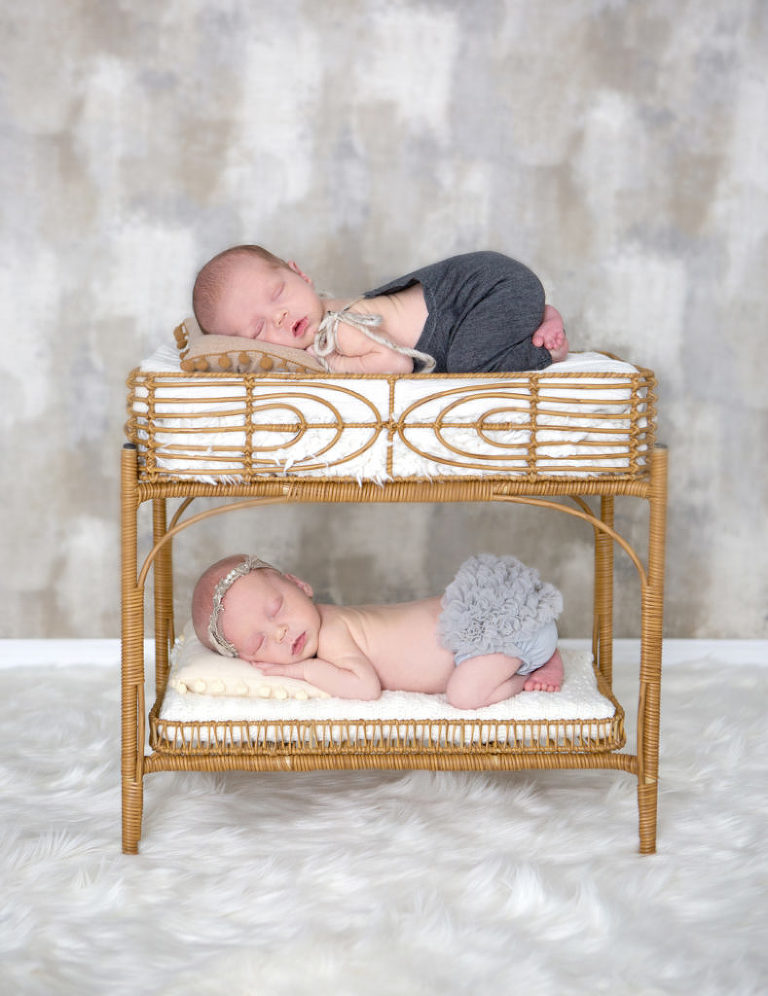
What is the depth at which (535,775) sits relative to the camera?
2568 millimetres

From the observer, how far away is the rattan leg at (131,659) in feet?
6.84

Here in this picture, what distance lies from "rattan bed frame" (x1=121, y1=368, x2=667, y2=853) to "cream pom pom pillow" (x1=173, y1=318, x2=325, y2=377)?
2.6 inches

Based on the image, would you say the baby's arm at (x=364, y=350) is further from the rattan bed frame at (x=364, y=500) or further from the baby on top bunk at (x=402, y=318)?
the rattan bed frame at (x=364, y=500)

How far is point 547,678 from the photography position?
2.35m

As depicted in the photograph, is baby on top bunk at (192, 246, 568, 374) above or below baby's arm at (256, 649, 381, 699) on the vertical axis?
above

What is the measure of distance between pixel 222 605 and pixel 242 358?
544mm

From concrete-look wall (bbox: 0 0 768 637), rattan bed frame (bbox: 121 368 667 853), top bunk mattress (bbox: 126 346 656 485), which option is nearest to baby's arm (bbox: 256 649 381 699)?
rattan bed frame (bbox: 121 368 667 853)

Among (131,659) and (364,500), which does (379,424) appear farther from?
(131,659)

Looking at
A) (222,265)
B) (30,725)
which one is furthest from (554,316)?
(30,725)

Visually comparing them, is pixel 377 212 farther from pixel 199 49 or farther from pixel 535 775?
pixel 535 775

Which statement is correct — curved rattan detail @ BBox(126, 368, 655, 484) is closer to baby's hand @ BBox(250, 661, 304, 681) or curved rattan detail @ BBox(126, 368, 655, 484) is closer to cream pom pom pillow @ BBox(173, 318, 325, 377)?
cream pom pom pillow @ BBox(173, 318, 325, 377)

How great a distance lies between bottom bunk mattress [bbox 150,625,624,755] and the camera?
7.19 ft

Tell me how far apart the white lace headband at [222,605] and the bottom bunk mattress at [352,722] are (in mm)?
84

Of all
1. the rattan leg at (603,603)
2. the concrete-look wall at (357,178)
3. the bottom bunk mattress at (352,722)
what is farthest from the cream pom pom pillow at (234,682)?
the concrete-look wall at (357,178)
